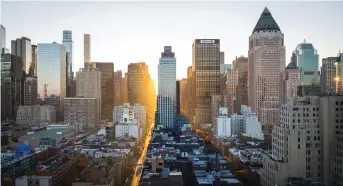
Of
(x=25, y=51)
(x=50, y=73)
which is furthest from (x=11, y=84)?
(x=25, y=51)

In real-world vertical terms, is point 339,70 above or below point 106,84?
above

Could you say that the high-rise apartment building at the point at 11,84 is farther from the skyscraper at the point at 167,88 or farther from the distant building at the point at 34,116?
the skyscraper at the point at 167,88

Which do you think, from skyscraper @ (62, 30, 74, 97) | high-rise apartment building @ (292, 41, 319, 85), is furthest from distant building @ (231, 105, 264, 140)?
skyscraper @ (62, 30, 74, 97)

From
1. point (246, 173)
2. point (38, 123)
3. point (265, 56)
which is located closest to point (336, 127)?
point (246, 173)

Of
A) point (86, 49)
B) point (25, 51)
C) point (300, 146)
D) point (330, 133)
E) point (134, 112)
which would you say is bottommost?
point (300, 146)

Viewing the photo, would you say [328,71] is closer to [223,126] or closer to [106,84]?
[223,126]

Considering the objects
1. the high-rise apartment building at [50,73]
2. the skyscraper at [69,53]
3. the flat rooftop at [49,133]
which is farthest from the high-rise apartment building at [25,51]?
the flat rooftop at [49,133]

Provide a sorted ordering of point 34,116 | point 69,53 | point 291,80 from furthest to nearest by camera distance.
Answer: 1. point 69,53
2. point 34,116
3. point 291,80
